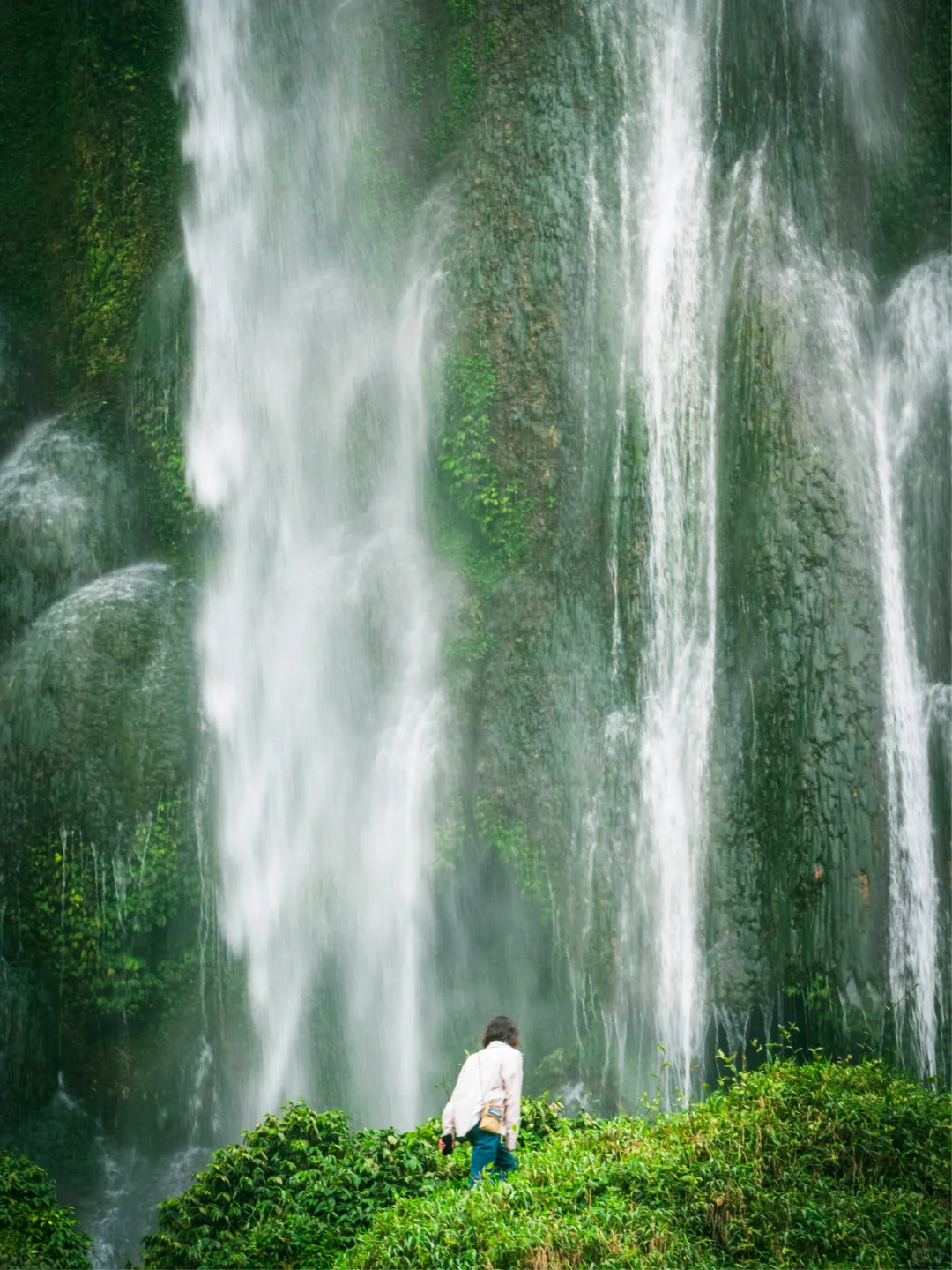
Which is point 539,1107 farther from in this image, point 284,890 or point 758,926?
point 284,890

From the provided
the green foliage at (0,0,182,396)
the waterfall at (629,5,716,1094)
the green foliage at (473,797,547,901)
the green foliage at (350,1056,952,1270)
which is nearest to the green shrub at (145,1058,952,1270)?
the green foliage at (350,1056,952,1270)

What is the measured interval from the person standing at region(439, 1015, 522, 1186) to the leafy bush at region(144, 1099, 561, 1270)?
31.0 inches

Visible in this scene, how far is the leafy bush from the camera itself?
7516mm

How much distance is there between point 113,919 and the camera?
13438mm

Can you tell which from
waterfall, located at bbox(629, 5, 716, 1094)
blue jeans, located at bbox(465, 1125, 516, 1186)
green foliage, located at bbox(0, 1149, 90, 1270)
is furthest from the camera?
waterfall, located at bbox(629, 5, 716, 1094)

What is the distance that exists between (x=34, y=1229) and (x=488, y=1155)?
11.1 feet

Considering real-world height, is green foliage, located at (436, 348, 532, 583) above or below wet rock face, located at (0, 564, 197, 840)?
above

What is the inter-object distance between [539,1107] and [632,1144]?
1.10m

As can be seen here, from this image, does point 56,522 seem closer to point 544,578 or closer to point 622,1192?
point 544,578

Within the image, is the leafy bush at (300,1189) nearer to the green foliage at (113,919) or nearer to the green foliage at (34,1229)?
the green foliage at (34,1229)

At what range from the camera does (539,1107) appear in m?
8.68

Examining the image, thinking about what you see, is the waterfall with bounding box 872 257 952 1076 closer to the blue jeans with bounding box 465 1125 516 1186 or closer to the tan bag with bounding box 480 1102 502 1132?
the blue jeans with bounding box 465 1125 516 1186

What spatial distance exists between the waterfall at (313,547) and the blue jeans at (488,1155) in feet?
19.0

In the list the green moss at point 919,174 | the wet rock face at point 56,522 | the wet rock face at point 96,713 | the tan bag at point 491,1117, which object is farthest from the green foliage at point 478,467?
the tan bag at point 491,1117
